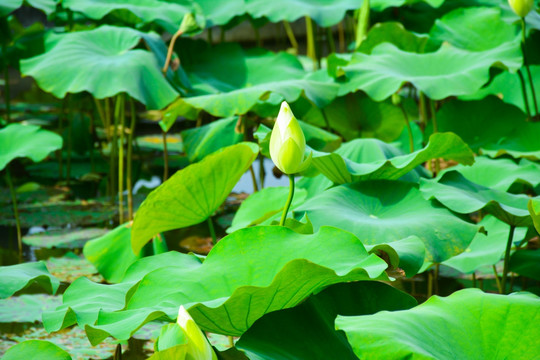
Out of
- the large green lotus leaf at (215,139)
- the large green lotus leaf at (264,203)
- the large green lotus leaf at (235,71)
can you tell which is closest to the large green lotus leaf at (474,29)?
the large green lotus leaf at (235,71)

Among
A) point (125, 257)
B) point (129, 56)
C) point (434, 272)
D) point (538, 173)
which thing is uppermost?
point (129, 56)

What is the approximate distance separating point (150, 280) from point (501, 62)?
153cm

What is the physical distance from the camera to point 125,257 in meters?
1.83

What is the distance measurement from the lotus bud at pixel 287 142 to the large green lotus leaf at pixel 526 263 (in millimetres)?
790

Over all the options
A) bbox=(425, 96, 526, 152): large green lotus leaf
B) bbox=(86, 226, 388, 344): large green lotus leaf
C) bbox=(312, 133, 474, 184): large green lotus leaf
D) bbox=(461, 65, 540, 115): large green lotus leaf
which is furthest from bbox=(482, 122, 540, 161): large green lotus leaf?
bbox=(86, 226, 388, 344): large green lotus leaf

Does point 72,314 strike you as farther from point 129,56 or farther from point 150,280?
point 129,56

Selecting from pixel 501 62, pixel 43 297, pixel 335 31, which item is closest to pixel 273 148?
pixel 43 297

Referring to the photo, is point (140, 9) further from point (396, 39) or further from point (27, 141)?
point (396, 39)

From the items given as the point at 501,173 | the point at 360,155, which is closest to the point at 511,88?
the point at 501,173

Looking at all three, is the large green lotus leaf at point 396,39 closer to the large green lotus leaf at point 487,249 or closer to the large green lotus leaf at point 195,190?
the large green lotus leaf at point 487,249

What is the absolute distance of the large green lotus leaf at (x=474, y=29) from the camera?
2.77 meters

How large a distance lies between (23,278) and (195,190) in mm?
→ 382

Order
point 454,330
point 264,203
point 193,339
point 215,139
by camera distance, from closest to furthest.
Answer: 1. point 193,339
2. point 454,330
3. point 264,203
4. point 215,139

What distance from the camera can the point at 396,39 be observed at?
2.78 meters
